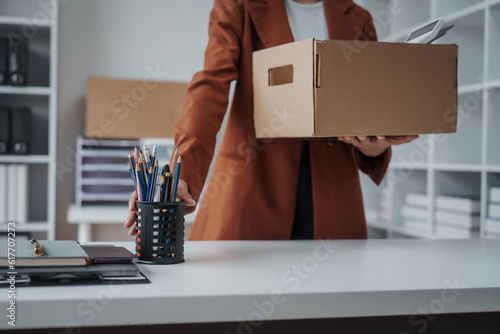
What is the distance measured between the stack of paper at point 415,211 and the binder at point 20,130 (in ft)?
6.37

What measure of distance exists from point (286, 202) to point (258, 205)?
0.07m

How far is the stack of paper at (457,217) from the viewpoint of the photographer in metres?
2.38

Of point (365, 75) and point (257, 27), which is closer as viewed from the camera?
point (365, 75)

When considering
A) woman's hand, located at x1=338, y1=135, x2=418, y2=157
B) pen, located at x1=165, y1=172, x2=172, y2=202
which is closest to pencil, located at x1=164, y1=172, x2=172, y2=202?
pen, located at x1=165, y1=172, x2=172, y2=202

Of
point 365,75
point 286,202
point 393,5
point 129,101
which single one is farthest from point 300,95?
point 393,5

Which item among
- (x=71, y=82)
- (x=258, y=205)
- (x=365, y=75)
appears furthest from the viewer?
(x=71, y=82)

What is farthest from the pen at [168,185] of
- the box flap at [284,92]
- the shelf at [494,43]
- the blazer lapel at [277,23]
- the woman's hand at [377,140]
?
the shelf at [494,43]

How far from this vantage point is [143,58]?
3307 millimetres

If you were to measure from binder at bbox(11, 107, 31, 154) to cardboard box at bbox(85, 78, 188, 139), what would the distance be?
297 millimetres

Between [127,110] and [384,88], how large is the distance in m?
2.14

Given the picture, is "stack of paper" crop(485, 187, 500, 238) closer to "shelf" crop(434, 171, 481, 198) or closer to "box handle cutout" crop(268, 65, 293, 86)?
"shelf" crop(434, 171, 481, 198)

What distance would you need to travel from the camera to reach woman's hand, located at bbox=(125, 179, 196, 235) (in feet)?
3.20

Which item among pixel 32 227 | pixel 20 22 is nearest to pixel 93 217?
pixel 32 227

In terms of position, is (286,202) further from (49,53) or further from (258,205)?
(49,53)
